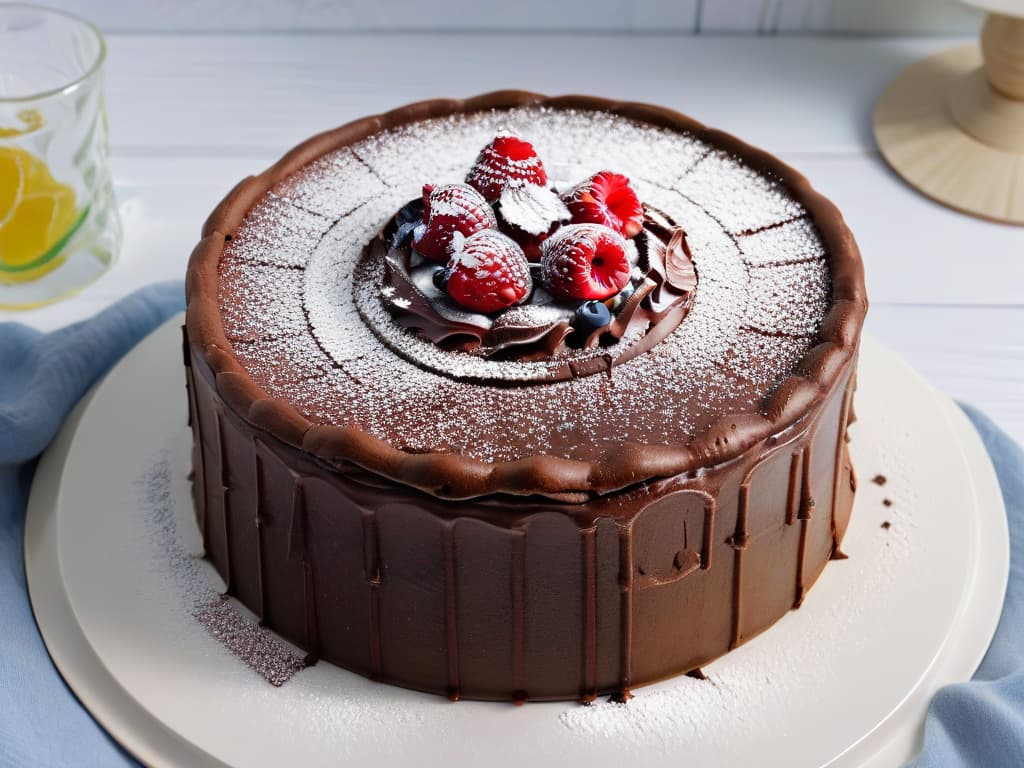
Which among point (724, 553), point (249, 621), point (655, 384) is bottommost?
point (249, 621)

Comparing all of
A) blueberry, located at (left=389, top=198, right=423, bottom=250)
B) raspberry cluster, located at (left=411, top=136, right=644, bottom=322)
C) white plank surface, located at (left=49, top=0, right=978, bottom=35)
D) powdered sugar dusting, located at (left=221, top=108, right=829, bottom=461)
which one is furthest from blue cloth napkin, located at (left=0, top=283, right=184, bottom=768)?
white plank surface, located at (left=49, top=0, right=978, bottom=35)

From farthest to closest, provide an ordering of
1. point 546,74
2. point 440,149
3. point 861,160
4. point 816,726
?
point 546,74 → point 861,160 → point 440,149 → point 816,726

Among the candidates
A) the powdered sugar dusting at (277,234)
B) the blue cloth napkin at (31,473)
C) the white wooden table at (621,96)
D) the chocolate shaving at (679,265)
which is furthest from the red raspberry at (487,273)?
the white wooden table at (621,96)

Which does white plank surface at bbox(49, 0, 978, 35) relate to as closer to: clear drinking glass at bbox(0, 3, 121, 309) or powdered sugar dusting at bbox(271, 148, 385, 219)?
clear drinking glass at bbox(0, 3, 121, 309)

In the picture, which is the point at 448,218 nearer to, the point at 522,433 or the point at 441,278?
the point at 441,278

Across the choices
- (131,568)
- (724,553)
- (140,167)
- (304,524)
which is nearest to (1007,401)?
(724,553)

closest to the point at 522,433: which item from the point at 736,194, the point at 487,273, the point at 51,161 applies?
the point at 487,273

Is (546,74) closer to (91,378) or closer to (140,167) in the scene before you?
(140,167)

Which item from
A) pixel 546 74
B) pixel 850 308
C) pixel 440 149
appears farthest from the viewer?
pixel 546 74
